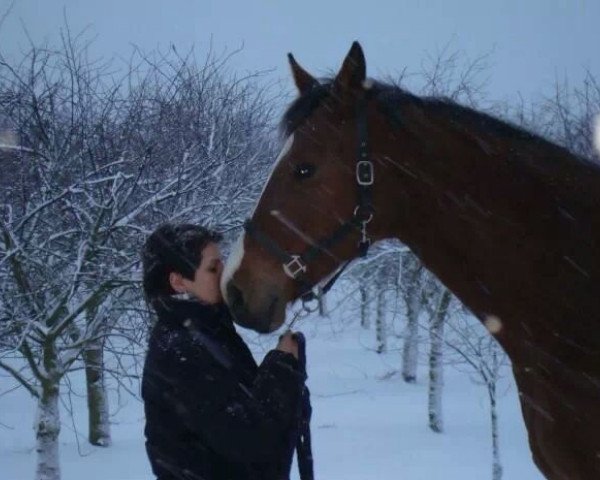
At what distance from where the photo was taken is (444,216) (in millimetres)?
2451

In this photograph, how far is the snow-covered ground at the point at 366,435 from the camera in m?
11.0

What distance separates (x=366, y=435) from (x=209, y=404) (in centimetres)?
1221

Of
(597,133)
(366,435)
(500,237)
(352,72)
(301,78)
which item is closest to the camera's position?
(500,237)

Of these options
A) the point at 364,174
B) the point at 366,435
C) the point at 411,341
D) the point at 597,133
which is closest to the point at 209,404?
the point at 364,174

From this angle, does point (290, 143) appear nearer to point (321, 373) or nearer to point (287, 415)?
point (287, 415)

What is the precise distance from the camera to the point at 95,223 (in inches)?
268

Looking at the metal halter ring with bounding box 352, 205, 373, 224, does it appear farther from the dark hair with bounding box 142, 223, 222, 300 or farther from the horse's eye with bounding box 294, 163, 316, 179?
the dark hair with bounding box 142, 223, 222, 300

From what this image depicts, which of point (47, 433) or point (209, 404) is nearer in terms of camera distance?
point (209, 404)

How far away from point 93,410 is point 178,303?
1163 cm

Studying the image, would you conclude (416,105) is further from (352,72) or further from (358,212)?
(358,212)

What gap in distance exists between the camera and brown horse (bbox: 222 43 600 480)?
7.49ft

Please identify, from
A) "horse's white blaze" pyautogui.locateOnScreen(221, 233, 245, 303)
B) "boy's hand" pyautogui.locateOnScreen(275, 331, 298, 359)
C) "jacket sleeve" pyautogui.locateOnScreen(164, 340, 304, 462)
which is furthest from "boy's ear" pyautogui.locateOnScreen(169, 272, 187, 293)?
"boy's hand" pyautogui.locateOnScreen(275, 331, 298, 359)

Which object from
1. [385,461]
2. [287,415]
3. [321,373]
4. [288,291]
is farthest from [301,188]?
[321,373]

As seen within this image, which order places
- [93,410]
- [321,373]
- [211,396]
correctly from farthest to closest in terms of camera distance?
[321,373] < [93,410] < [211,396]
